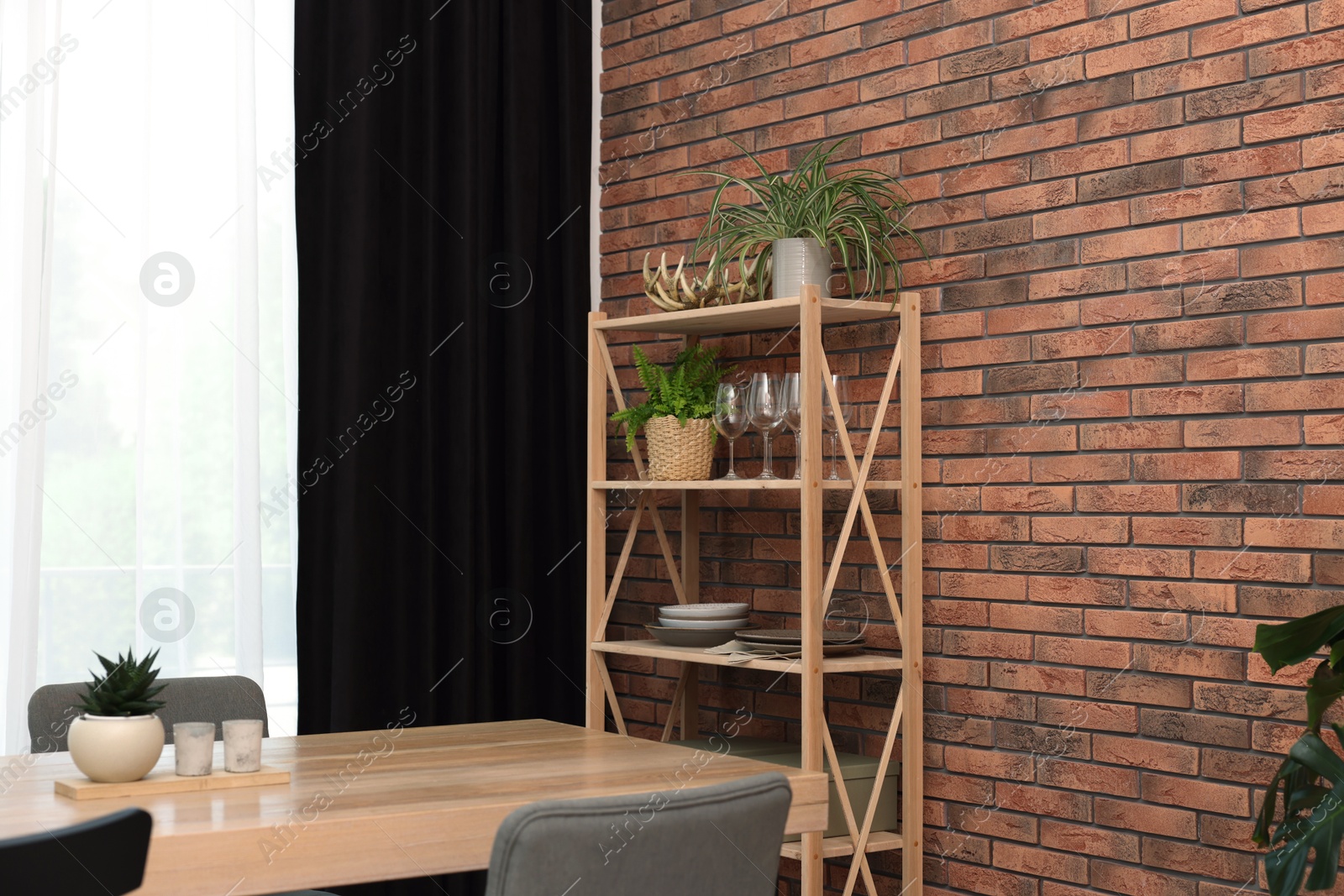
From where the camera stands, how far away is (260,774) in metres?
1.95

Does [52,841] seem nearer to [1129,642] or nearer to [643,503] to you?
[1129,642]

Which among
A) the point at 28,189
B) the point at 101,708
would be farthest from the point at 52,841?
the point at 28,189

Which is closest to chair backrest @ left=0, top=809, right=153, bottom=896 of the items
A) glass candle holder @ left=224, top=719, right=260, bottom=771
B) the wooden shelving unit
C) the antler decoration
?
glass candle holder @ left=224, top=719, right=260, bottom=771

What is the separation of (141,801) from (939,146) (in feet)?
6.71

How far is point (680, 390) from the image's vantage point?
10.4 ft

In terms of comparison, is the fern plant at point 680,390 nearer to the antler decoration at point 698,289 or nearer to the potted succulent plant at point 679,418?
the potted succulent plant at point 679,418

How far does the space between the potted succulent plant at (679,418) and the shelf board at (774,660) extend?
1.29ft

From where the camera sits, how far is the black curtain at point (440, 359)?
3.35 meters

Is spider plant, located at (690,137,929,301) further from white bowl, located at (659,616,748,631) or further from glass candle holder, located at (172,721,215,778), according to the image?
glass candle holder, located at (172,721,215,778)

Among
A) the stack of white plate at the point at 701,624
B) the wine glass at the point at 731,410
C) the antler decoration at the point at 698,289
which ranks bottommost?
the stack of white plate at the point at 701,624

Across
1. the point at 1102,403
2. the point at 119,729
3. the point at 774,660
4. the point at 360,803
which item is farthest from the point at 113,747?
the point at 1102,403

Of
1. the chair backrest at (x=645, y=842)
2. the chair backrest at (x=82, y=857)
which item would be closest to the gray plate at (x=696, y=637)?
the chair backrest at (x=645, y=842)

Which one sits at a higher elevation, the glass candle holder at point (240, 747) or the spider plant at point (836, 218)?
the spider plant at point (836, 218)

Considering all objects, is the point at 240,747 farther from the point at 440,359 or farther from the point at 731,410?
the point at 440,359
